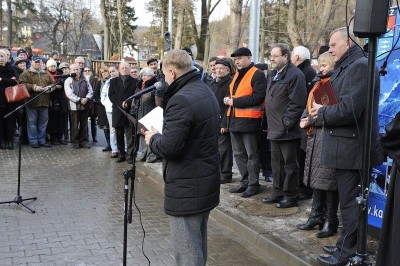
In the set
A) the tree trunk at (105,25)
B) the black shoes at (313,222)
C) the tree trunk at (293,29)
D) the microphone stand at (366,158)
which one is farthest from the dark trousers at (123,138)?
the tree trunk at (105,25)

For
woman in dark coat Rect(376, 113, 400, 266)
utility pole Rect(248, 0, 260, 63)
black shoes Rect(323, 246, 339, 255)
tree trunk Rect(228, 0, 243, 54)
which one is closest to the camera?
woman in dark coat Rect(376, 113, 400, 266)

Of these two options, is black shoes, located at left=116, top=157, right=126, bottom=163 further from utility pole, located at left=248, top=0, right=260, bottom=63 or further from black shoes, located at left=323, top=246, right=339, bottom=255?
black shoes, located at left=323, top=246, right=339, bottom=255

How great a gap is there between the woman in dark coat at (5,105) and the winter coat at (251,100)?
20.4ft

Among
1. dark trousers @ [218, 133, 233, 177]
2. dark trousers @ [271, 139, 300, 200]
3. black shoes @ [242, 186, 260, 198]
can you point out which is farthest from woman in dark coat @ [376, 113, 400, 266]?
dark trousers @ [218, 133, 233, 177]

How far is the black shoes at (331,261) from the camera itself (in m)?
4.23

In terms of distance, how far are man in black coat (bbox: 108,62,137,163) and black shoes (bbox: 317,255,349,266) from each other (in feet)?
18.8

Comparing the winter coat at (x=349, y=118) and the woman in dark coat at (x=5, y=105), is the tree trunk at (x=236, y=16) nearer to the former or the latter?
the woman in dark coat at (x=5, y=105)

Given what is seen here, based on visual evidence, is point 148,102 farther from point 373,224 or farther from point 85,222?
point 373,224

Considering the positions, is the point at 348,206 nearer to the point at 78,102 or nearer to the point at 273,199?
the point at 273,199

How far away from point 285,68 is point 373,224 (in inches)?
89.3

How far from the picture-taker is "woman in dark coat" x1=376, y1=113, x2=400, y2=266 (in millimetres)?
2334

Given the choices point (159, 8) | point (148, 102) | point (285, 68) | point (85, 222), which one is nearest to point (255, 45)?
→ point (148, 102)

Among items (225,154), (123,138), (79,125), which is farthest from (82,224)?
(79,125)

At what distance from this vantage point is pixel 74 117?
37.3 ft
